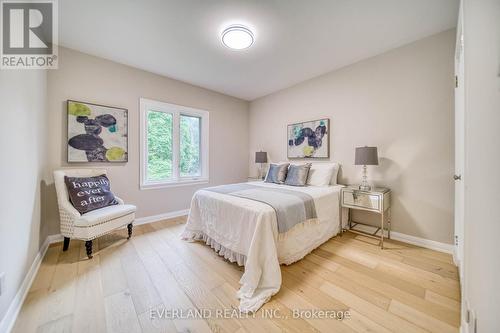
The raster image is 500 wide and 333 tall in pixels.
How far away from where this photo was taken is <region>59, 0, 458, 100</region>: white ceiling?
1767mm

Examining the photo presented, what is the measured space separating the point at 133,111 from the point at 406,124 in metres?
4.02

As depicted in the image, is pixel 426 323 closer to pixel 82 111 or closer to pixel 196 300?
pixel 196 300

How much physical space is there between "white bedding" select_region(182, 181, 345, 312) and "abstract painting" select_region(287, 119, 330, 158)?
2.71 ft

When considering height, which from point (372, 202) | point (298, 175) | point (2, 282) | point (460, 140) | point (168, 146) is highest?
point (168, 146)

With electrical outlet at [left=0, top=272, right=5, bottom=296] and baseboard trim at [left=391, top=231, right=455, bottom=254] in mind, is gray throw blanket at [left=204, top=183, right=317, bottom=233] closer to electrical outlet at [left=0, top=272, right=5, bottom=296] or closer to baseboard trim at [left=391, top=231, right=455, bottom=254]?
baseboard trim at [left=391, top=231, right=455, bottom=254]

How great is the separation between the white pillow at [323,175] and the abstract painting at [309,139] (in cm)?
31

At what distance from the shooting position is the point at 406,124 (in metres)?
2.39

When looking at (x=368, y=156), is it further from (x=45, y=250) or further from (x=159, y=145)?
(x=45, y=250)

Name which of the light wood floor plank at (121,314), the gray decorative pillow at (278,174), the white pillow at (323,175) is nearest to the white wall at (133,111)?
the gray decorative pillow at (278,174)

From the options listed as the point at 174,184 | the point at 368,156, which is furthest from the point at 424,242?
the point at 174,184

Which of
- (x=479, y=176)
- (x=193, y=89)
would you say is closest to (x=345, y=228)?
(x=479, y=176)

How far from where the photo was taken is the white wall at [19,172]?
1.24 m

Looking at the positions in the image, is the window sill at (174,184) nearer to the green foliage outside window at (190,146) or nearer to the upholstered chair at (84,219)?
the green foliage outside window at (190,146)

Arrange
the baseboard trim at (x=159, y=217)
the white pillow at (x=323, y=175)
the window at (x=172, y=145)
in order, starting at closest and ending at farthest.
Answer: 1. the white pillow at (x=323, y=175)
2. the baseboard trim at (x=159, y=217)
3. the window at (x=172, y=145)
